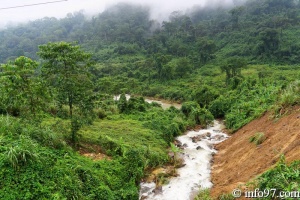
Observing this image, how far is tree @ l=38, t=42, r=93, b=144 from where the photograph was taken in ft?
32.2

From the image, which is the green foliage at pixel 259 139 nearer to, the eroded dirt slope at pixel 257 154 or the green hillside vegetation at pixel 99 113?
the eroded dirt slope at pixel 257 154

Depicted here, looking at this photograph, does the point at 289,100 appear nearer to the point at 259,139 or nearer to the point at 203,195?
the point at 259,139

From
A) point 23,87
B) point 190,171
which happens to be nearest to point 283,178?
point 190,171

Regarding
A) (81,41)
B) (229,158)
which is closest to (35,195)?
(229,158)

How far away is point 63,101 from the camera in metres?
10.5

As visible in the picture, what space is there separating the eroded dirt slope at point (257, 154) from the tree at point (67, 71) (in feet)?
22.0

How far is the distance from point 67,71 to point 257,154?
8.78 m

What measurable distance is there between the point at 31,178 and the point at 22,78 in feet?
12.1

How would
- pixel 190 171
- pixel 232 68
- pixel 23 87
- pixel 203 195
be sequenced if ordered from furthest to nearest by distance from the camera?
1. pixel 232 68
2. pixel 190 171
3. pixel 203 195
4. pixel 23 87

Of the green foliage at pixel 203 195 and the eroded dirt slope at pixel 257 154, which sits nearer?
the eroded dirt slope at pixel 257 154

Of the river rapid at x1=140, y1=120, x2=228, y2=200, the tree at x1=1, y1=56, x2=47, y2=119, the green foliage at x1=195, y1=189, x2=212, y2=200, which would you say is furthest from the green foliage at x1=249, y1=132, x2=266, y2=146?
the tree at x1=1, y1=56, x2=47, y2=119

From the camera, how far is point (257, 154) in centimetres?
1088

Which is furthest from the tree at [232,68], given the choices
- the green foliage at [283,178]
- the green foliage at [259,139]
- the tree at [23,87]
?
the tree at [23,87]

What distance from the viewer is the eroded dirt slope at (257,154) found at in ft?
29.6
